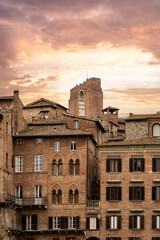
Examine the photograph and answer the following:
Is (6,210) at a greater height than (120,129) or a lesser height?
lesser

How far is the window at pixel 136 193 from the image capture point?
82312 millimetres

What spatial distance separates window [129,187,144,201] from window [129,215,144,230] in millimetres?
2162

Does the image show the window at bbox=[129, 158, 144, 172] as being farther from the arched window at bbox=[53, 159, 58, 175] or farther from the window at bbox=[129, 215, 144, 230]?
the arched window at bbox=[53, 159, 58, 175]

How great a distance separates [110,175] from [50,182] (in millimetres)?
7861

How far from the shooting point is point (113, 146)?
84.0 m

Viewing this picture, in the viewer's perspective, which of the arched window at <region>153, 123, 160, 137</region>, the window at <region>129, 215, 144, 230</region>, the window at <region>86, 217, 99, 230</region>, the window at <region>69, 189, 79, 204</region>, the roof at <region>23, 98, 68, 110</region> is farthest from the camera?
the roof at <region>23, 98, 68, 110</region>

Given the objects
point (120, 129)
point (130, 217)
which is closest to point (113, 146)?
point (130, 217)

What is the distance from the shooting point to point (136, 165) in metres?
83.2

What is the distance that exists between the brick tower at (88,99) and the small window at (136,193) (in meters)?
67.7

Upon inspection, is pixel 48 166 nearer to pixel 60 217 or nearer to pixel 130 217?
pixel 60 217

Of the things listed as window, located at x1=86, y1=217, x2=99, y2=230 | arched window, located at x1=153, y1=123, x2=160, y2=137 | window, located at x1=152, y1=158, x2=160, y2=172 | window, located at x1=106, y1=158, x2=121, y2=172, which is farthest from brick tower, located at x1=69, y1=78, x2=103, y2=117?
window, located at x1=86, y1=217, x2=99, y2=230

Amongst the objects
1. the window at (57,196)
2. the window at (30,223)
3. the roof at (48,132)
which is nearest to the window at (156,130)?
the roof at (48,132)

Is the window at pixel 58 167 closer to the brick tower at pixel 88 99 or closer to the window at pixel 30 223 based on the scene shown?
the window at pixel 30 223

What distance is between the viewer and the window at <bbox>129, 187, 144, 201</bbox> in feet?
270
